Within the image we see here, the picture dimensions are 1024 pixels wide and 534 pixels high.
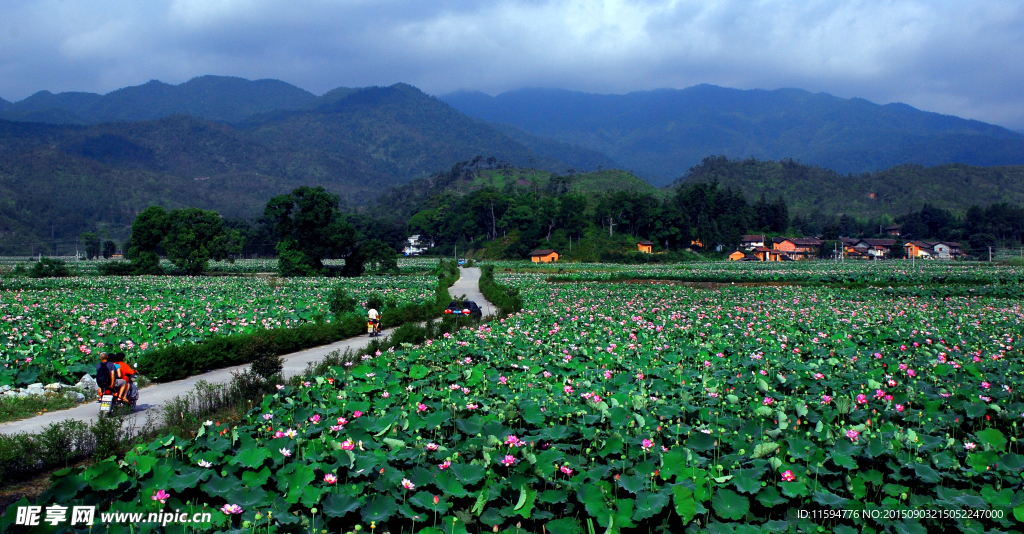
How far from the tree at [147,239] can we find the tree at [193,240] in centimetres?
74

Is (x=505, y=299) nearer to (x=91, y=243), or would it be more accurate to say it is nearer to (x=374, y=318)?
(x=374, y=318)

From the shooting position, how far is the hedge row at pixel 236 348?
1316 centimetres

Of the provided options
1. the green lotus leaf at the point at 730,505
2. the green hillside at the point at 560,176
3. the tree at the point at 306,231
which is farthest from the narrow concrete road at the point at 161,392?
the green hillside at the point at 560,176

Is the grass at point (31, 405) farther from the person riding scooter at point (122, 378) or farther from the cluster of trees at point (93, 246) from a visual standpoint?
the cluster of trees at point (93, 246)

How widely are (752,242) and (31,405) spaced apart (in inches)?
3803

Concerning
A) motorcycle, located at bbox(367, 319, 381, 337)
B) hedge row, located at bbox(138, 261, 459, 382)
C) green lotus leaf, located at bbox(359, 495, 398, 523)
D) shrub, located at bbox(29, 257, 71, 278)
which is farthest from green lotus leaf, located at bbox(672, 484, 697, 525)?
shrub, located at bbox(29, 257, 71, 278)

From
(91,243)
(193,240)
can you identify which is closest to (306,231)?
(193,240)

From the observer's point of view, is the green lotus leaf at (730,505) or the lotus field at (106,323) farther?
the lotus field at (106,323)

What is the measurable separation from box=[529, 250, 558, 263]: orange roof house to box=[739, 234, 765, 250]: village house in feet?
102

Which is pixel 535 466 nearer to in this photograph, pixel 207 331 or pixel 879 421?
pixel 879 421

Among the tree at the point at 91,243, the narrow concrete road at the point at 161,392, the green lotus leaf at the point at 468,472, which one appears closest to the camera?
the green lotus leaf at the point at 468,472

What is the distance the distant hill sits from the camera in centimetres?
Answer: 14412

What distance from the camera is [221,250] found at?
53.7m

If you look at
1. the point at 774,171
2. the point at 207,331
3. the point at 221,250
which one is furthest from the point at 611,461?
the point at 774,171
